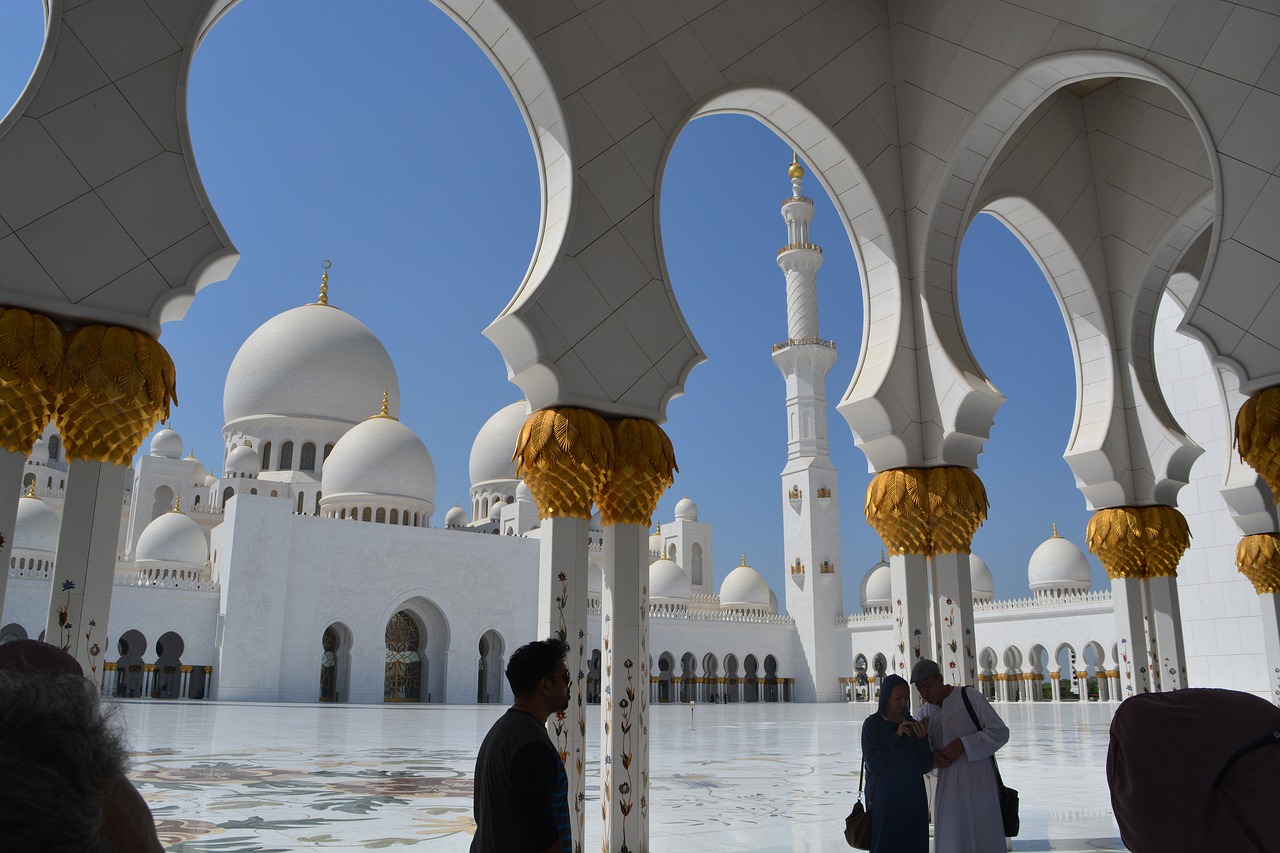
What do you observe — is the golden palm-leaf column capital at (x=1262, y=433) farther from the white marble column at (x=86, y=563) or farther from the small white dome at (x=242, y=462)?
the small white dome at (x=242, y=462)

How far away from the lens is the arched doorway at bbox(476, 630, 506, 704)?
21484mm

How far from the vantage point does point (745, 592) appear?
29.3 metres

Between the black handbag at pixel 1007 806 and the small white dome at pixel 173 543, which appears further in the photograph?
the small white dome at pixel 173 543

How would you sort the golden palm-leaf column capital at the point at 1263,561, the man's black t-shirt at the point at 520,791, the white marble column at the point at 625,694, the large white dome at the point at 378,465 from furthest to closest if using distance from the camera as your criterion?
the large white dome at the point at 378,465, the golden palm-leaf column capital at the point at 1263,561, the white marble column at the point at 625,694, the man's black t-shirt at the point at 520,791

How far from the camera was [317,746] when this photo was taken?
8.63 meters

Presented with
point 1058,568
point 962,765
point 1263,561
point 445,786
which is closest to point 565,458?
point 962,765

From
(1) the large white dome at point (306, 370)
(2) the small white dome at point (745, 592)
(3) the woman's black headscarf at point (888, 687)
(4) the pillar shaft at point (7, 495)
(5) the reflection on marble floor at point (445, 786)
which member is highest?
(1) the large white dome at point (306, 370)

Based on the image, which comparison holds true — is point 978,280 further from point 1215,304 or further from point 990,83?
point 1215,304

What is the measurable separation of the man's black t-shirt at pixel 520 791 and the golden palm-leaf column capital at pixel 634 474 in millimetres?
2074

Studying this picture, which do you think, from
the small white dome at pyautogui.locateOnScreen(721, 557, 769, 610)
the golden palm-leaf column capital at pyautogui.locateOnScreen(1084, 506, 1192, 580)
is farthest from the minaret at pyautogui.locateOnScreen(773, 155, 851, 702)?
the golden palm-leaf column capital at pyautogui.locateOnScreen(1084, 506, 1192, 580)

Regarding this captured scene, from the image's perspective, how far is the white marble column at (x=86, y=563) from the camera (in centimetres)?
283

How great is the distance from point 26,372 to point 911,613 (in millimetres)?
3741

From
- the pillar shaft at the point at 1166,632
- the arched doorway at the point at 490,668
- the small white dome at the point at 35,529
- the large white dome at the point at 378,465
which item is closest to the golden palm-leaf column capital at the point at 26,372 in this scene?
the pillar shaft at the point at 1166,632

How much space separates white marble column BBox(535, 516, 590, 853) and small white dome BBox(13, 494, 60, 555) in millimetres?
18910
